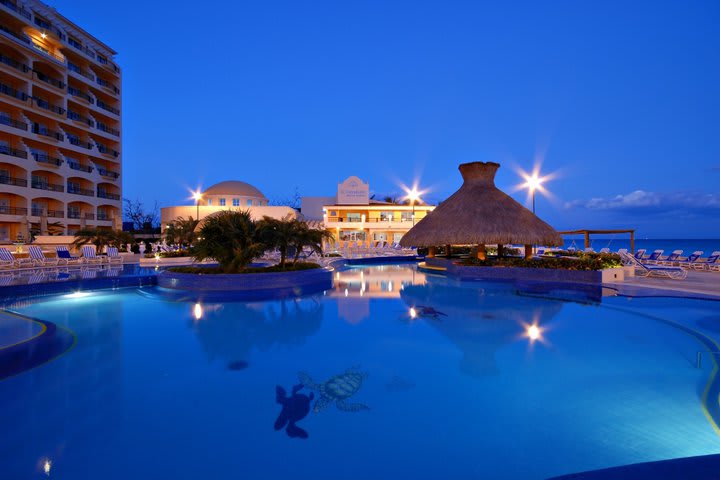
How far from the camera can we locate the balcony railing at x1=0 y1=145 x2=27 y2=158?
26.2 metres

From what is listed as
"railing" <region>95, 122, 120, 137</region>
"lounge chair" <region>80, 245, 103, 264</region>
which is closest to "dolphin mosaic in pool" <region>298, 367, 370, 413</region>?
"lounge chair" <region>80, 245, 103, 264</region>

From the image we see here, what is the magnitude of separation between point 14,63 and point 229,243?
2775cm

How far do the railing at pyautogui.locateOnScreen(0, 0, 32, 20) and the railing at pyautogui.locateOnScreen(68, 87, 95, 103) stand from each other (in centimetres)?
557

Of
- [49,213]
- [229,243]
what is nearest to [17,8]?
[49,213]

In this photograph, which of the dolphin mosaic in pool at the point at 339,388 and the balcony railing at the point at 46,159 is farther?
the balcony railing at the point at 46,159

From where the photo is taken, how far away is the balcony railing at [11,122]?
1034 inches

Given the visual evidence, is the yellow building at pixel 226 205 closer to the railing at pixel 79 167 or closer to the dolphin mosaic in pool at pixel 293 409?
the railing at pixel 79 167

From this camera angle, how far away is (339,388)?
16.1ft

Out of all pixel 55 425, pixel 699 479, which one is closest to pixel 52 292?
pixel 55 425

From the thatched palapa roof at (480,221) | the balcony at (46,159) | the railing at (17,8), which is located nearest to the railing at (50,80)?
the railing at (17,8)

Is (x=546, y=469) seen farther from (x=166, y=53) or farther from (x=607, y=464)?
(x=166, y=53)

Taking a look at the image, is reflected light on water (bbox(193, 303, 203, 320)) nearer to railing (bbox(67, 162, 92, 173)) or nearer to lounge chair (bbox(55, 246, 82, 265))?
lounge chair (bbox(55, 246, 82, 265))

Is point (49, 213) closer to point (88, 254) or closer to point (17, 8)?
point (17, 8)

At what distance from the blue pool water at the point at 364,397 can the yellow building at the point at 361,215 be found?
2990 cm
